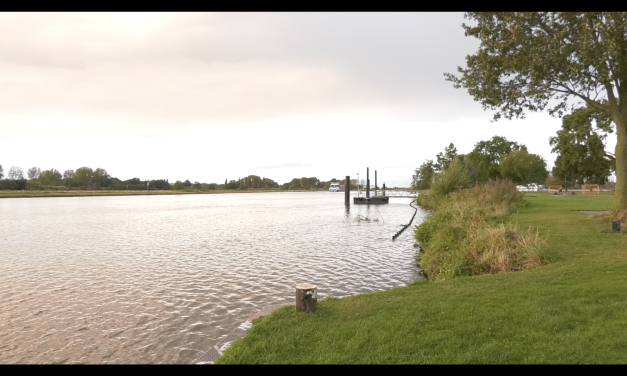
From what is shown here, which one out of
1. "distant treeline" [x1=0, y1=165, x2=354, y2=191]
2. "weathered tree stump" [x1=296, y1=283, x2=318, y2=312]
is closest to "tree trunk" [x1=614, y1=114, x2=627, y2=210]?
"weathered tree stump" [x1=296, y1=283, x2=318, y2=312]

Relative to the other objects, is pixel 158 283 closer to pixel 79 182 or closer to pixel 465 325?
pixel 465 325

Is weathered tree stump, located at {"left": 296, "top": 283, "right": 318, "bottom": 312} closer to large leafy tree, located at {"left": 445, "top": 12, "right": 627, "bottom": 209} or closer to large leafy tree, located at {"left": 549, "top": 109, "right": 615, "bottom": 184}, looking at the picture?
large leafy tree, located at {"left": 445, "top": 12, "right": 627, "bottom": 209}

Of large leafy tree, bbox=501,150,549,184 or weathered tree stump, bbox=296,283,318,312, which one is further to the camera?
large leafy tree, bbox=501,150,549,184

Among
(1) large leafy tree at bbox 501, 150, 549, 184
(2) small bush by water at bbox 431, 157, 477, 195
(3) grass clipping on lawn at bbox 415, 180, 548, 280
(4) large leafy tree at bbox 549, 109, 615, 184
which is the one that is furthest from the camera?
(1) large leafy tree at bbox 501, 150, 549, 184

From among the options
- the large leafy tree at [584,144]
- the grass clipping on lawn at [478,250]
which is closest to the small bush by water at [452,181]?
the large leafy tree at [584,144]

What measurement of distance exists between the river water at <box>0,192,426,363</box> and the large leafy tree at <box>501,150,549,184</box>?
6096 centimetres

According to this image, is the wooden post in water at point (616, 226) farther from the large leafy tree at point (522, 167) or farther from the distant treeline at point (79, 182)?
the distant treeline at point (79, 182)

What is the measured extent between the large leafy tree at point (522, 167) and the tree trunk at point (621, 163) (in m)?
57.5

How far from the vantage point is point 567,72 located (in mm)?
14453

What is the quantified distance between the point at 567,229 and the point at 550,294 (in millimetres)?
9871

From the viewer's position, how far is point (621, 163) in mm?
15547

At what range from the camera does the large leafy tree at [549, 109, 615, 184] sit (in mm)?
18672

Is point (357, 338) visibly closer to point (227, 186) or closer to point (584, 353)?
point (584, 353)
